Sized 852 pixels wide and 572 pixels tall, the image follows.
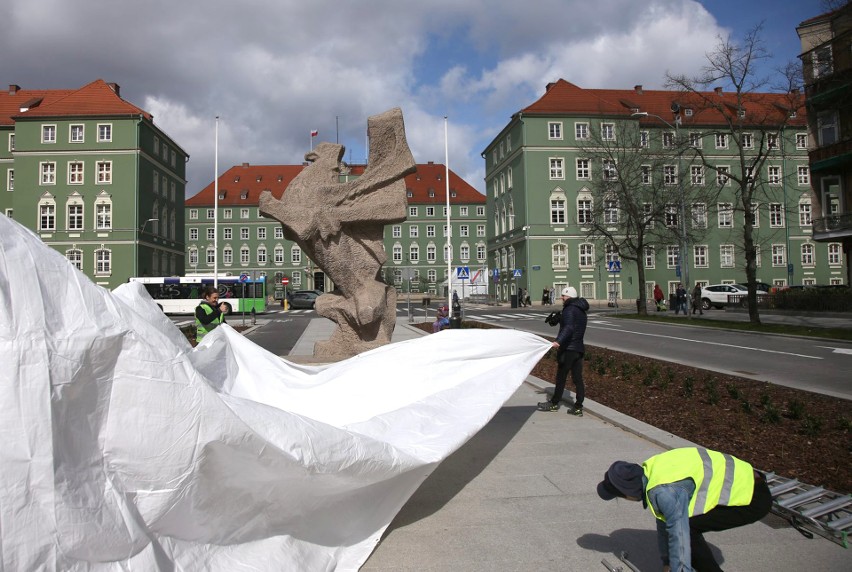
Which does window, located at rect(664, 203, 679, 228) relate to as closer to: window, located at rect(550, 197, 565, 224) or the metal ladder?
window, located at rect(550, 197, 565, 224)

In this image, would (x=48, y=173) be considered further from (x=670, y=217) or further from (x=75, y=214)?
(x=670, y=217)

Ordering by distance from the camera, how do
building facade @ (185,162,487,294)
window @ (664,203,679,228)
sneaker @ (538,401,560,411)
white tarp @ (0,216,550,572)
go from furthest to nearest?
building facade @ (185,162,487,294) → window @ (664,203,679,228) → sneaker @ (538,401,560,411) → white tarp @ (0,216,550,572)

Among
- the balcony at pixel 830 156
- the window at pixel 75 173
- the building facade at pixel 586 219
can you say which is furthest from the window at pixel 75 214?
the balcony at pixel 830 156

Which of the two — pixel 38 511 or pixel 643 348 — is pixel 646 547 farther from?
pixel 643 348

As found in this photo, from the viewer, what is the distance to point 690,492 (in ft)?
10.1

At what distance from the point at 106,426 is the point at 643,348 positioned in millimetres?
17097

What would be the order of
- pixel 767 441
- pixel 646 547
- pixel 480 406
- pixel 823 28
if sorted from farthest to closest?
pixel 823 28, pixel 767 441, pixel 480 406, pixel 646 547

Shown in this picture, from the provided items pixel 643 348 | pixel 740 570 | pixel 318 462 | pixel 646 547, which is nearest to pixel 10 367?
pixel 318 462

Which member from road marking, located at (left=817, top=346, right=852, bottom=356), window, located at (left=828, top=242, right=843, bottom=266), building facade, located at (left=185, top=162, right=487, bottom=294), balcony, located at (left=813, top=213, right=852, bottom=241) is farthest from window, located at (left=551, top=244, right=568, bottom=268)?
road marking, located at (left=817, top=346, right=852, bottom=356)

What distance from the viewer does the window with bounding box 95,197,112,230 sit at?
190ft

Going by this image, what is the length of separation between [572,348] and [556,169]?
181 ft

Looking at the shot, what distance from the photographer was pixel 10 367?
264 centimetres

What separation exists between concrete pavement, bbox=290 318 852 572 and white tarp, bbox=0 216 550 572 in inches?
17.6

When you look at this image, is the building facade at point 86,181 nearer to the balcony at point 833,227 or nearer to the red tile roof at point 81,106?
the red tile roof at point 81,106
